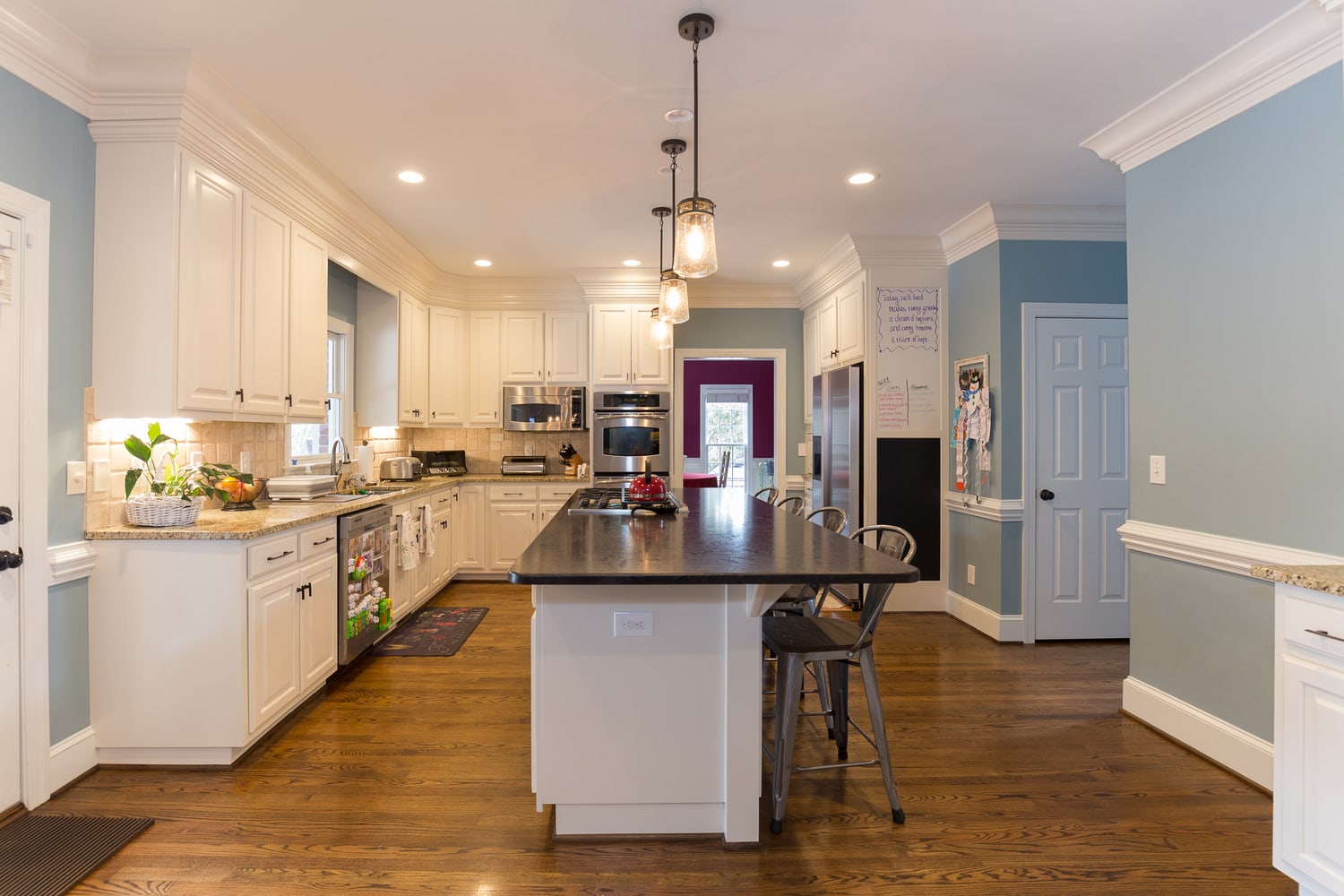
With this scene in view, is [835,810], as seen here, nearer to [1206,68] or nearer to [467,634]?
[467,634]

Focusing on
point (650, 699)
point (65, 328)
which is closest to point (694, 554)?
point (650, 699)

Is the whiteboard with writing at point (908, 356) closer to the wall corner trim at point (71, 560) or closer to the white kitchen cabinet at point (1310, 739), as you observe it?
the white kitchen cabinet at point (1310, 739)

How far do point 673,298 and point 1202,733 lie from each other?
9.32 feet

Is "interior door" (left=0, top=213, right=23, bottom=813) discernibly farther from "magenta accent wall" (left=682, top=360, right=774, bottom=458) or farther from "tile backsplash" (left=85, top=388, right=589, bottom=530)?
"magenta accent wall" (left=682, top=360, right=774, bottom=458)

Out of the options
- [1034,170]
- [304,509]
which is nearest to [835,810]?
[304,509]

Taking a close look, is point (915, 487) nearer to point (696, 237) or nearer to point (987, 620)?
point (987, 620)

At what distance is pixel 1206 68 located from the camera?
256 cm

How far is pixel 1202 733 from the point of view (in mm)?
2695

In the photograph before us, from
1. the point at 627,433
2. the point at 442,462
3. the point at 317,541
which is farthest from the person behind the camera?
the point at 442,462

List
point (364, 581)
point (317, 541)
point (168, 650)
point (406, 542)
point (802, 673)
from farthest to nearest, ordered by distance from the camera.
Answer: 1. point (406, 542)
2. point (364, 581)
3. point (317, 541)
4. point (168, 650)
5. point (802, 673)

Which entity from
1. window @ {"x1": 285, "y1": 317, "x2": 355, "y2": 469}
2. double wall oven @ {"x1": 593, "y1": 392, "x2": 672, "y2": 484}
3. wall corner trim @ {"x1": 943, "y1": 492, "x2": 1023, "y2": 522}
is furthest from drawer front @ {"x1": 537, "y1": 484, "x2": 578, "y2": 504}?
wall corner trim @ {"x1": 943, "y1": 492, "x2": 1023, "y2": 522}

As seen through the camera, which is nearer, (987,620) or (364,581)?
(364,581)

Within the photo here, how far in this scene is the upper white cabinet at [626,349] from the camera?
5.85 metres

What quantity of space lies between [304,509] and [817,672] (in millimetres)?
2425
